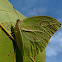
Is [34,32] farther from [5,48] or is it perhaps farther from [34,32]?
[5,48]

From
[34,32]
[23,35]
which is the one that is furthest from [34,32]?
[23,35]

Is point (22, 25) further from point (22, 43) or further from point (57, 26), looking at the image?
point (57, 26)

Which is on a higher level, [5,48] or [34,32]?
[34,32]

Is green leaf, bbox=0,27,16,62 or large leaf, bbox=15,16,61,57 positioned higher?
large leaf, bbox=15,16,61,57

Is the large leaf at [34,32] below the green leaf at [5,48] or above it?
above

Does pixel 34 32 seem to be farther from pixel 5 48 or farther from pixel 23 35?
pixel 5 48

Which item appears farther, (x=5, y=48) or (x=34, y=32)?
(x=34, y=32)

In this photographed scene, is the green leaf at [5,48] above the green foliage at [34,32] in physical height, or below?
below

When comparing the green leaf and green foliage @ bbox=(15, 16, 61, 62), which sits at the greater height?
green foliage @ bbox=(15, 16, 61, 62)
